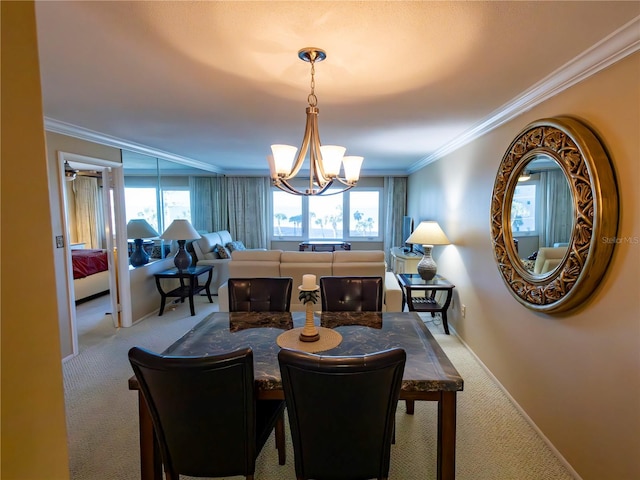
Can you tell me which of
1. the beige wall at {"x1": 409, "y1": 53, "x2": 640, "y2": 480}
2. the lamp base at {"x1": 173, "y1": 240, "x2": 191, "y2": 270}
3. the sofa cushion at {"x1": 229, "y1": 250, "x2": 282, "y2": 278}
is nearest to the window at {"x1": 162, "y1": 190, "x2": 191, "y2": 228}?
the lamp base at {"x1": 173, "y1": 240, "x2": 191, "y2": 270}

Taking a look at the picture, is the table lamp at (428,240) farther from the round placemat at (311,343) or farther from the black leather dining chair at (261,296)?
the round placemat at (311,343)

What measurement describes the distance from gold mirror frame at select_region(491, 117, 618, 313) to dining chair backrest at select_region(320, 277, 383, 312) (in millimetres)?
983

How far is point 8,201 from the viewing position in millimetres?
528

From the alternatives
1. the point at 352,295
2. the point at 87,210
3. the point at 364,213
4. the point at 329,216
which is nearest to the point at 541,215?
the point at 352,295

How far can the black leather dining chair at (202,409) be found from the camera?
1298 mm

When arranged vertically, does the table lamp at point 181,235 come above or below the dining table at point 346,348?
above

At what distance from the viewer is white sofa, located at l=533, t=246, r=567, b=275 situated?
6.44ft

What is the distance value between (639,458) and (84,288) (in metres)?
6.33

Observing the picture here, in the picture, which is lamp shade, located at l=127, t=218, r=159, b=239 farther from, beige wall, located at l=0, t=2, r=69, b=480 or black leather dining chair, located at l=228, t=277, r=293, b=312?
beige wall, located at l=0, t=2, r=69, b=480

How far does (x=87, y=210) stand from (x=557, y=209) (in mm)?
8609

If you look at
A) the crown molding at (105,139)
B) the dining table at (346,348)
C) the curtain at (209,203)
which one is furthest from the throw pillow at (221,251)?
the dining table at (346,348)

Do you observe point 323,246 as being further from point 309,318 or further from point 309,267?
point 309,318

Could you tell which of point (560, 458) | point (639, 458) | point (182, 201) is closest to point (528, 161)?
point (639, 458)

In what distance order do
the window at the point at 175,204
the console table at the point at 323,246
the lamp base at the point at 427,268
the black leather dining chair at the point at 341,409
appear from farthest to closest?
1. the console table at the point at 323,246
2. the window at the point at 175,204
3. the lamp base at the point at 427,268
4. the black leather dining chair at the point at 341,409
